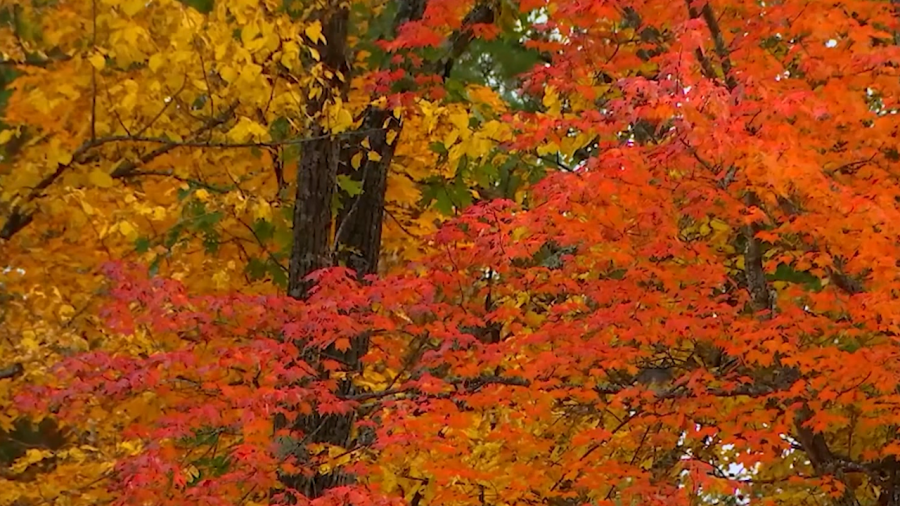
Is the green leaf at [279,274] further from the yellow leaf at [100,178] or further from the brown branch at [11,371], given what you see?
the brown branch at [11,371]

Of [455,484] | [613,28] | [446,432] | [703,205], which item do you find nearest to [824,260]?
[703,205]

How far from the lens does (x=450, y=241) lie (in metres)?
5.84

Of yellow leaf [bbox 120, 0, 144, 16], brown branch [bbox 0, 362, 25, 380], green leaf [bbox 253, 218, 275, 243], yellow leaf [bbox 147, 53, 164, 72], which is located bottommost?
brown branch [bbox 0, 362, 25, 380]

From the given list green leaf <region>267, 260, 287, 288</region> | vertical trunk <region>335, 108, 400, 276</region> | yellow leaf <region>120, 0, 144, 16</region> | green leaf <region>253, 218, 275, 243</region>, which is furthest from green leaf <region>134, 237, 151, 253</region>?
yellow leaf <region>120, 0, 144, 16</region>

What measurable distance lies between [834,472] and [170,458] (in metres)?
4.12

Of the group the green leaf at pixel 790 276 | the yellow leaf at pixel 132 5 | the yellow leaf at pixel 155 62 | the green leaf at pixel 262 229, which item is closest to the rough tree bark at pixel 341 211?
the green leaf at pixel 262 229

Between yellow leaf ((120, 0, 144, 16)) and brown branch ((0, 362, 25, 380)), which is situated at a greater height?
yellow leaf ((120, 0, 144, 16))

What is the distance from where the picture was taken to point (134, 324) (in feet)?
17.5

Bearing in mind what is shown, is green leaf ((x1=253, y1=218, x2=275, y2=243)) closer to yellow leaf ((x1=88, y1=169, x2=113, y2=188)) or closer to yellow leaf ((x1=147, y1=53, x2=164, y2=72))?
yellow leaf ((x1=88, y1=169, x2=113, y2=188))

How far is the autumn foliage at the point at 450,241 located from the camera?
16.1ft

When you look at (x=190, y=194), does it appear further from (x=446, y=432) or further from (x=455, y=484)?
(x=455, y=484)

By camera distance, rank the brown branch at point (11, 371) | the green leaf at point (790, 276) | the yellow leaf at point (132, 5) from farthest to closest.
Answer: the green leaf at point (790, 276) < the brown branch at point (11, 371) < the yellow leaf at point (132, 5)

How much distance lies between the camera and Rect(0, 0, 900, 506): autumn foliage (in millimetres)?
4906

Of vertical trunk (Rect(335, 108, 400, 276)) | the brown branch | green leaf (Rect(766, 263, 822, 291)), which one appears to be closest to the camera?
the brown branch
